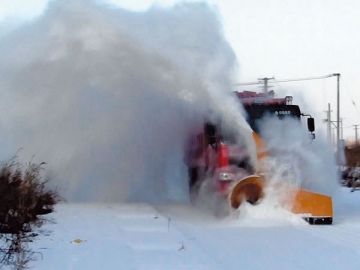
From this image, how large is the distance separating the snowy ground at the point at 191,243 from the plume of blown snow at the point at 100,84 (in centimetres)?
431

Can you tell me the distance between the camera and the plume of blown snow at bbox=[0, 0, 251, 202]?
1595 cm

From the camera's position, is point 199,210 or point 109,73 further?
point 109,73

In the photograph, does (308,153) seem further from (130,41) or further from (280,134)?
(130,41)

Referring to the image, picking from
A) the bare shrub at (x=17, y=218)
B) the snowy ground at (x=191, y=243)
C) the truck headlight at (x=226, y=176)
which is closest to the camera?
the bare shrub at (x=17, y=218)

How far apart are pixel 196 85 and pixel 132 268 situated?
8.71m

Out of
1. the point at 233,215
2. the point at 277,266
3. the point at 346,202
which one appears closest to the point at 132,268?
the point at 277,266

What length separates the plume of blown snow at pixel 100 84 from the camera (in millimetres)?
15945

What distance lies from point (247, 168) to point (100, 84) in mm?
5801

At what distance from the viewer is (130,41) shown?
1612cm

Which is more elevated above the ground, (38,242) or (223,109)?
(223,109)

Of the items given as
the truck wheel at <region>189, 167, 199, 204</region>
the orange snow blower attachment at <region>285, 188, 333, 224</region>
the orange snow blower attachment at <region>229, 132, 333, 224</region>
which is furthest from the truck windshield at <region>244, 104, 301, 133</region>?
the truck wheel at <region>189, 167, 199, 204</region>

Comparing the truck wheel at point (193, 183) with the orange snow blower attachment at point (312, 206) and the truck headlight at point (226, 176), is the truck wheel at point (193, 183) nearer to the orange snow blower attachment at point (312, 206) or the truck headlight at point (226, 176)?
the truck headlight at point (226, 176)

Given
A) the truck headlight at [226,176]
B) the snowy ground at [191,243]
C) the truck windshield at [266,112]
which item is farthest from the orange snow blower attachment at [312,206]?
the truck windshield at [266,112]

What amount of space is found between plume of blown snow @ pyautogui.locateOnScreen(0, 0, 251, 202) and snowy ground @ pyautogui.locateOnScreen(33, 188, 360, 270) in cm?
431
